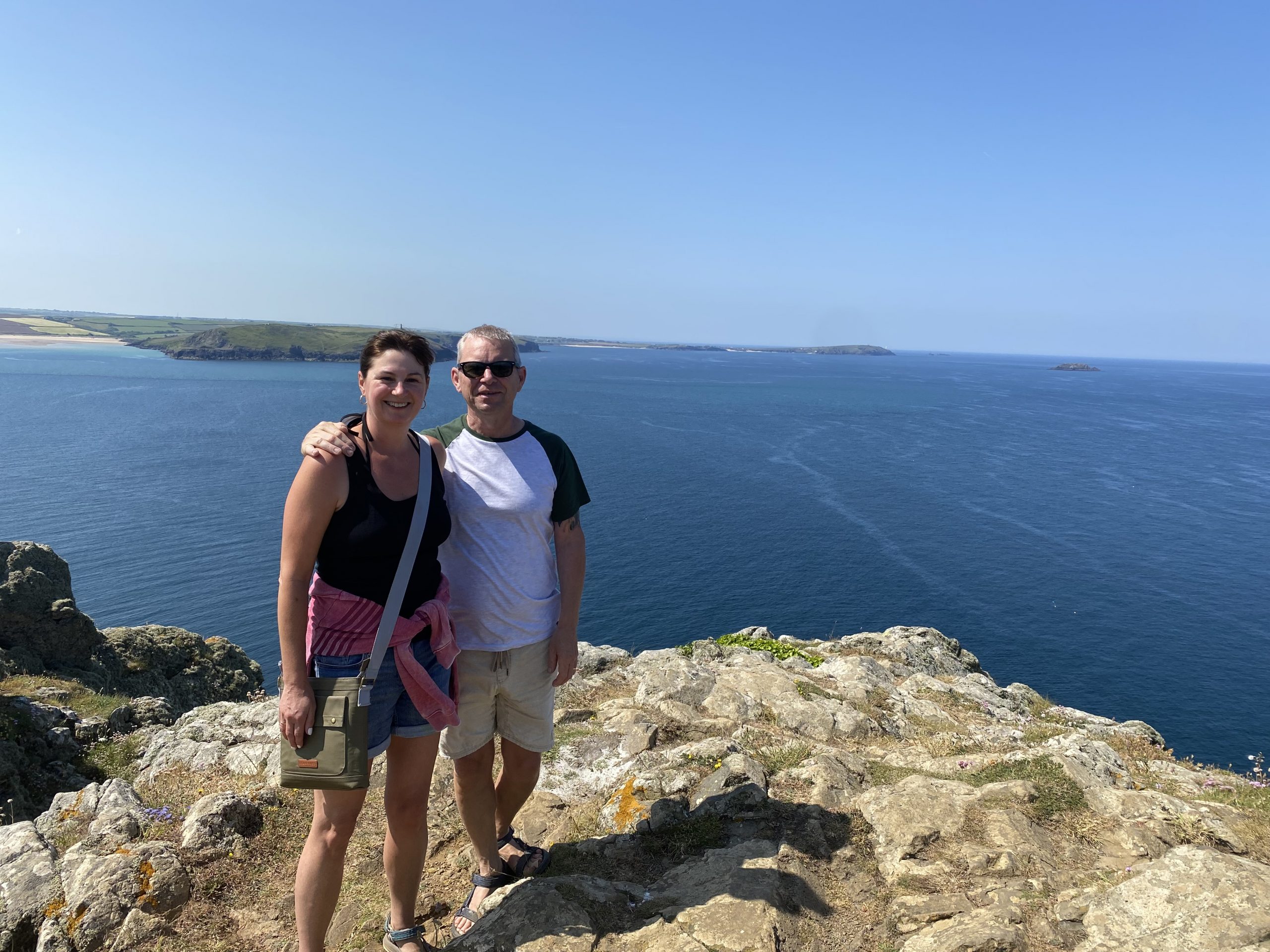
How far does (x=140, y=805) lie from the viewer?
6.02m

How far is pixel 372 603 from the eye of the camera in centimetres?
366

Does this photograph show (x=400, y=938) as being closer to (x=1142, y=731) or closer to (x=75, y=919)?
(x=75, y=919)

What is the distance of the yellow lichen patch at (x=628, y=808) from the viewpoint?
5.73 metres

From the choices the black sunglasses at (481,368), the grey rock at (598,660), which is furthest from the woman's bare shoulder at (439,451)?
the grey rock at (598,660)

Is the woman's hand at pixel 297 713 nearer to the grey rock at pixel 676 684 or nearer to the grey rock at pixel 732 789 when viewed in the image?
the grey rock at pixel 732 789

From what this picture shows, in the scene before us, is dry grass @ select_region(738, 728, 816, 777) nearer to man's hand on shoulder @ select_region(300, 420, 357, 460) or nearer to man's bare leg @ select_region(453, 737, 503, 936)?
man's bare leg @ select_region(453, 737, 503, 936)

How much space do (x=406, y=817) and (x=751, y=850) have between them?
105 inches

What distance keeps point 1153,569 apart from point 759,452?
40445 millimetres

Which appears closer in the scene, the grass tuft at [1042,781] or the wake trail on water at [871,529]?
the grass tuft at [1042,781]

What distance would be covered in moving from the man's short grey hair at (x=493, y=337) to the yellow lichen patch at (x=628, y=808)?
3.91 m

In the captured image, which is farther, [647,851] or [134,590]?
[134,590]

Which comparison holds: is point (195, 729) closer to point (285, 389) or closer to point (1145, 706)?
point (1145, 706)

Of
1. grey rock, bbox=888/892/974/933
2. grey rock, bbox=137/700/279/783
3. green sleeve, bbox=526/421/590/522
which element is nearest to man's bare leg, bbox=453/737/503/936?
green sleeve, bbox=526/421/590/522

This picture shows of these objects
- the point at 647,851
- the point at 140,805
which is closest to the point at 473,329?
the point at 647,851
